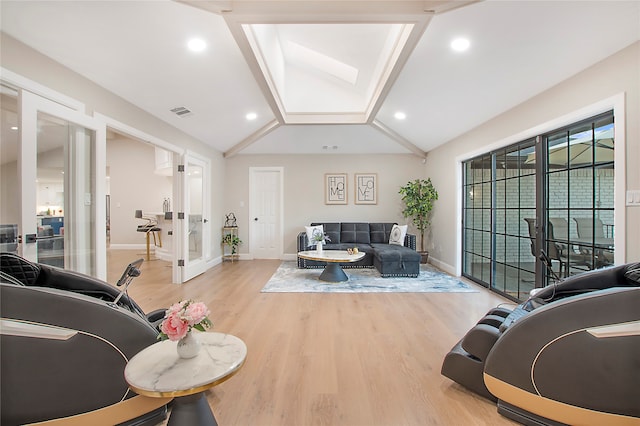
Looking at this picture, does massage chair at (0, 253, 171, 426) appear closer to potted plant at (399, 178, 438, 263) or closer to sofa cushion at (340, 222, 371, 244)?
sofa cushion at (340, 222, 371, 244)

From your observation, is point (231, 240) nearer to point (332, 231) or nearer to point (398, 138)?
point (332, 231)

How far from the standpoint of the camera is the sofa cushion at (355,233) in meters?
6.21

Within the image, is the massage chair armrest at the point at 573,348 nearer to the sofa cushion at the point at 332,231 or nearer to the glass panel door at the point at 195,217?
the glass panel door at the point at 195,217

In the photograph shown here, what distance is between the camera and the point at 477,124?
4.27 m

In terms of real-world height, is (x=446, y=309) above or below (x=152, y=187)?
below

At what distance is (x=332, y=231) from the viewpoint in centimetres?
628

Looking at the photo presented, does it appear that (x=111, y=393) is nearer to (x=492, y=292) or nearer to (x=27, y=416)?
(x=27, y=416)

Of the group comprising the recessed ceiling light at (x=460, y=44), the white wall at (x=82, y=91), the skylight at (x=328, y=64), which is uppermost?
the skylight at (x=328, y=64)

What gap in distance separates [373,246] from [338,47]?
11.9 ft

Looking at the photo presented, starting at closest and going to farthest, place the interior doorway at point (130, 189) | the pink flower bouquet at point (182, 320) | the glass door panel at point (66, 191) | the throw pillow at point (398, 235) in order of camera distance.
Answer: the pink flower bouquet at point (182, 320) → the glass door panel at point (66, 191) → the throw pillow at point (398, 235) → the interior doorway at point (130, 189)

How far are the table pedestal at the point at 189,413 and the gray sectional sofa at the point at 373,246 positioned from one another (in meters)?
3.87

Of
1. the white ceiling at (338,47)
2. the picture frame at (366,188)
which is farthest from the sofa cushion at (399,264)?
the white ceiling at (338,47)

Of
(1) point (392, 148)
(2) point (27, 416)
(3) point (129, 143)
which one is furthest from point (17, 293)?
(3) point (129, 143)

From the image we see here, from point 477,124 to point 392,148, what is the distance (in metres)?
2.19
